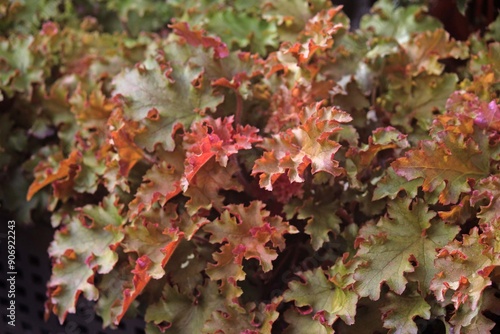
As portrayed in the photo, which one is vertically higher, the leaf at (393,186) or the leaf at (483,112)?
the leaf at (483,112)

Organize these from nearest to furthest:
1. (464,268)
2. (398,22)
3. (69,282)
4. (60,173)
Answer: (464,268), (69,282), (60,173), (398,22)

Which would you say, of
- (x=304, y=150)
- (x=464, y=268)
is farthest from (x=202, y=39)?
(x=464, y=268)

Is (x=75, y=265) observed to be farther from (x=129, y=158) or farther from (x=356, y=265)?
(x=356, y=265)

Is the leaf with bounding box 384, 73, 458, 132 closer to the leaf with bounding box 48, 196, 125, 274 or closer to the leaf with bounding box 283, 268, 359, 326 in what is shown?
the leaf with bounding box 283, 268, 359, 326

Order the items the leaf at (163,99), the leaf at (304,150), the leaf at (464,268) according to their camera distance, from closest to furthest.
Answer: the leaf at (464,268) < the leaf at (304,150) < the leaf at (163,99)

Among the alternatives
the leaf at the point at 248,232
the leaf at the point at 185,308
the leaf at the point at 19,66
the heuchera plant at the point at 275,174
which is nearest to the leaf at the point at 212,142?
the heuchera plant at the point at 275,174

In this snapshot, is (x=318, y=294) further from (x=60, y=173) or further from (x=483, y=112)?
(x=60, y=173)

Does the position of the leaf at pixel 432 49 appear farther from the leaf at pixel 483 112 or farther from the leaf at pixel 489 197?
the leaf at pixel 489 197

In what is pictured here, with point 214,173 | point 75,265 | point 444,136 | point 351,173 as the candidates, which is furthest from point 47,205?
point 444,136
